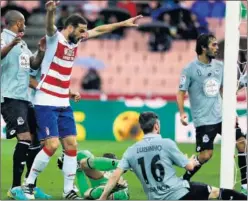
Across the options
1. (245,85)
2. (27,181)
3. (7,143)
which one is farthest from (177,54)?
(27,181)

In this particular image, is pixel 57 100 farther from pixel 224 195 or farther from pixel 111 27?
pixel 224 195

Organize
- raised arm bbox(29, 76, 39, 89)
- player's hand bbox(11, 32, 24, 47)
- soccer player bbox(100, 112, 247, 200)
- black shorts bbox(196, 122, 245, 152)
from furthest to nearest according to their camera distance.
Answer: black shorts bbox(196, 122, 245, 152), raised arm bbox(29, 76, 39, 89), player's hand bbox(11, 32, 24, 47), soccer player bbox(100, 112, 247, 200)

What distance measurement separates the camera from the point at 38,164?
9258mm

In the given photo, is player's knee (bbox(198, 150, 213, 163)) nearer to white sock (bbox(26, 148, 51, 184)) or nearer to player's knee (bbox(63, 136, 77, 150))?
player's knee (bbox(63, 136, 77, 150))

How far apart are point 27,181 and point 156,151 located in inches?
74.0

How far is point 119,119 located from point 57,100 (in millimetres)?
9035

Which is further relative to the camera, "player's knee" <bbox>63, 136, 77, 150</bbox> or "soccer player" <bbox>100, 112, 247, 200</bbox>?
"player's knee" <bbox>63, 136, 77, 150</bbox>

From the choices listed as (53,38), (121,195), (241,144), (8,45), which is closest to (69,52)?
(53,38)

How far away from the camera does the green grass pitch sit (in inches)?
405

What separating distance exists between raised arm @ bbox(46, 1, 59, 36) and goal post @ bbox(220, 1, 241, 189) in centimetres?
177

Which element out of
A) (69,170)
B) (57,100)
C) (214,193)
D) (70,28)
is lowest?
(214,193)

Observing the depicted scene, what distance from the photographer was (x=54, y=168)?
12758 millimetres

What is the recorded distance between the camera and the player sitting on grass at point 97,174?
357 inches

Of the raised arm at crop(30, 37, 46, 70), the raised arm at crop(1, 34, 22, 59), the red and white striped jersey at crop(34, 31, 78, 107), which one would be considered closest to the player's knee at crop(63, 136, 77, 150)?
the red and white striped jersey at crop(34, 31, 78, 107)
